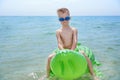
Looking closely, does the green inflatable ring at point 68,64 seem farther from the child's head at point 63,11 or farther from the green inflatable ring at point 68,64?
the child's head at point 63,11

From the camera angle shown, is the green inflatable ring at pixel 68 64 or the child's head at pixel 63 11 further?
the child's head at pixel 63 11

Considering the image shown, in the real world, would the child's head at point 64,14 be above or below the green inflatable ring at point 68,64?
above

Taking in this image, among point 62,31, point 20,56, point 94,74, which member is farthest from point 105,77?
point 20,56

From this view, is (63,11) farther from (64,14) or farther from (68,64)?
(68,64)

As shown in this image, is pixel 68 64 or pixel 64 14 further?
pixel 64 14

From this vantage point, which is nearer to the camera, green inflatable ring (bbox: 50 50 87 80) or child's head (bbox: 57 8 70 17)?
green inflatable ring (bbox: 50 50 87 80)

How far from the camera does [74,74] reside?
3678 mm

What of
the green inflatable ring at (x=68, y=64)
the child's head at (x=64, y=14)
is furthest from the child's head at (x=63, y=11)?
the green inflatable ring at (x=68, y=64)

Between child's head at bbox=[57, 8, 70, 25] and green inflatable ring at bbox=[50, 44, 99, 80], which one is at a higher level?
child's head at bbox=[57, 8, 70, 25]

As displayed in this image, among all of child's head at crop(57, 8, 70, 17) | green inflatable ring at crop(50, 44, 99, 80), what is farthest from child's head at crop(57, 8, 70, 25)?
green inflatable ring at crop(50, 44, 99, 80)

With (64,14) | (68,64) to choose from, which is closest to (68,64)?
(68,64)

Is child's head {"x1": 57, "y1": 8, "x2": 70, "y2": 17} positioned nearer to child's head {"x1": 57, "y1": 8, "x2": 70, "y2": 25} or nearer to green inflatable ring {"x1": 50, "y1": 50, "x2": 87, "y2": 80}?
child's head {"x1": 57, "y1": 8, "x2": 70, "y2": 25}

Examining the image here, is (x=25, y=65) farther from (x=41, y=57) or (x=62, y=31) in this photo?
(x=62, y=31)

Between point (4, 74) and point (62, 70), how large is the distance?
2192 millimetres
